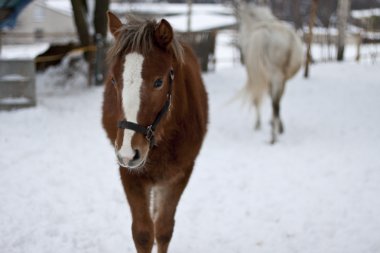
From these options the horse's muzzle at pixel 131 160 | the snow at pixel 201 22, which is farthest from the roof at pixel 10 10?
the snow at pixel 201 22

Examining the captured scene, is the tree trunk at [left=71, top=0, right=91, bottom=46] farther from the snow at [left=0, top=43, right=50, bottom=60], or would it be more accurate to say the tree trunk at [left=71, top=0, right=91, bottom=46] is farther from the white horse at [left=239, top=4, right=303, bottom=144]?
the white horse at [left=239, top=4, right=303, bottom=144]

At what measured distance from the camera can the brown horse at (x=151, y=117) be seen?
1.86 metres

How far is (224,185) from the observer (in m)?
4.51

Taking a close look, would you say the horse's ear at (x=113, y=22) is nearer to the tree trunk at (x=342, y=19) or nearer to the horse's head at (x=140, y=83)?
the horse's head at (x=140, y=83)

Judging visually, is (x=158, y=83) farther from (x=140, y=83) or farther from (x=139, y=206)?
(x=139, y=206)

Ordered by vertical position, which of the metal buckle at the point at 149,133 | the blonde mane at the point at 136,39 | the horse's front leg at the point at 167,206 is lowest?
the horse's front leg at the point at 167,206

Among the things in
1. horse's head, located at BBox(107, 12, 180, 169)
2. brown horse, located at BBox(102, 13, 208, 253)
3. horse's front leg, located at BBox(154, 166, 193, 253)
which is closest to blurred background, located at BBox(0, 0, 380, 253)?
horse's front leg, located at BBox(154, 166, 193, 253)

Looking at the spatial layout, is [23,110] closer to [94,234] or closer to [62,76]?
[62,76]

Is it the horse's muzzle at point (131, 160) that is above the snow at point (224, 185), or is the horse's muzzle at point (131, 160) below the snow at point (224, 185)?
above

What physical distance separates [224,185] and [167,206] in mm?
1924

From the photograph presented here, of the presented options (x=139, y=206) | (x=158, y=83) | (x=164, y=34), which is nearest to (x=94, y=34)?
(x=139, y=206)

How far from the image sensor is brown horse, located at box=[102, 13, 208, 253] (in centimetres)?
186

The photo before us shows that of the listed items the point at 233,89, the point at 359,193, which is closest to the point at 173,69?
the point at 359,193

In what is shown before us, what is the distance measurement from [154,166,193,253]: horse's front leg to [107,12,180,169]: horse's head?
64cm
